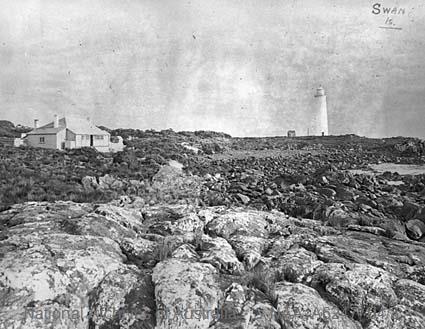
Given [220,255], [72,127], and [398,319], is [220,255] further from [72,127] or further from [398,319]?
[72,127]

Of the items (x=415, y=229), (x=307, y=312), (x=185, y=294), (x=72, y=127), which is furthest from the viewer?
(x=72, y=127)

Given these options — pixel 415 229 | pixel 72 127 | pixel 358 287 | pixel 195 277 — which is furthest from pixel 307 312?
pixel 72 127

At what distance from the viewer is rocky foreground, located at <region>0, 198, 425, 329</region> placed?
4.59 meters

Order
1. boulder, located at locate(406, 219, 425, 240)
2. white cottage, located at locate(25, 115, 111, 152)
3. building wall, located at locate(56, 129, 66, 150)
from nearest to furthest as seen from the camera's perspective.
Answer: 1. boulder, located at locate(406, 219, 425, 240)
2. building wall, located at locate(56, 129, 66, 150)
3. white cottage, located at locate(25, 115, 111, 152)

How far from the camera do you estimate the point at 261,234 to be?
793 centimetres

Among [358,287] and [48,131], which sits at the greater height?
[48,131]

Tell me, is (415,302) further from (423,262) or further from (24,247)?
(24,247)

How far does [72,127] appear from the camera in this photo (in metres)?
36.0

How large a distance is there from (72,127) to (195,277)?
113 ft

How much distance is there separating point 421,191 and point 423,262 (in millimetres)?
11466

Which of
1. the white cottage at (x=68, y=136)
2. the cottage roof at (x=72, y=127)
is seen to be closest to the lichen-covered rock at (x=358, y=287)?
the white cottage at (x=68, y=136)

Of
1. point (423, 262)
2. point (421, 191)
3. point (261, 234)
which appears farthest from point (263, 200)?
point (421, 191)

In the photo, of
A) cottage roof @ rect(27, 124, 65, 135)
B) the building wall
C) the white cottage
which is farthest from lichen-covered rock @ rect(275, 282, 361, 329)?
cottage roof @ rect(27, 124, 65, 135)

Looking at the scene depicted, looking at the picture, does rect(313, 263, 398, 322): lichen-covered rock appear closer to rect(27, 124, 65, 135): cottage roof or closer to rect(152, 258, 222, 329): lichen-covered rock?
rect(152, 258, 222, 329): lichen-covered rock
